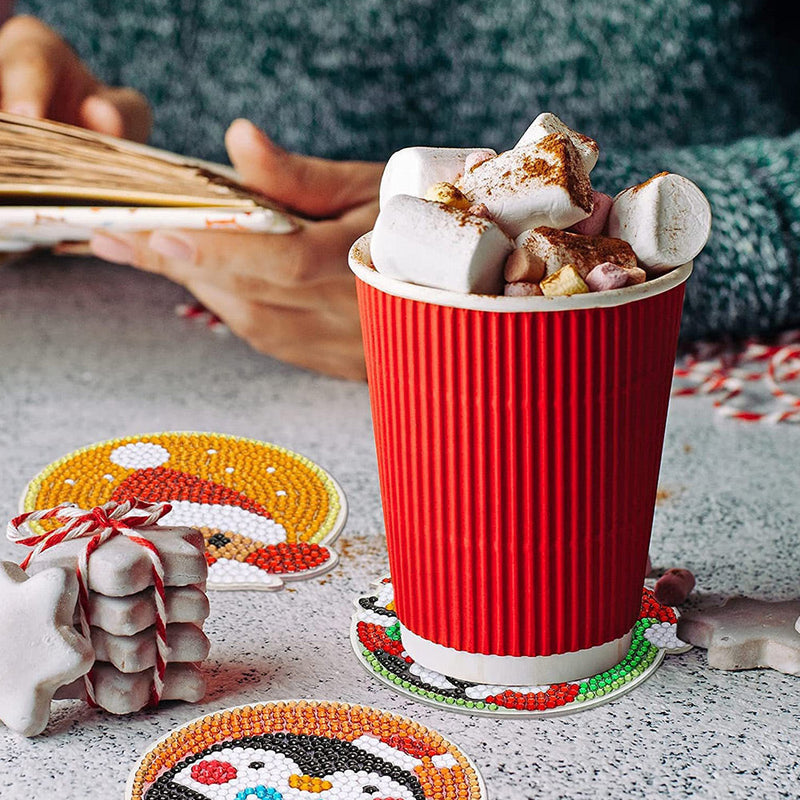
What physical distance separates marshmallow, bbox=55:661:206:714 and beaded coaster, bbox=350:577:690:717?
11cm

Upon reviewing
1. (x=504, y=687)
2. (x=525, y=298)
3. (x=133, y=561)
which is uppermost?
(x=525, y=298)

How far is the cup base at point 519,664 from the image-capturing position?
25.3 inches

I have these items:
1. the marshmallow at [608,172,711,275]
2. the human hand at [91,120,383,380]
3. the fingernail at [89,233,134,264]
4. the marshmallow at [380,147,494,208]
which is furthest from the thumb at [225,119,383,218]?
the marshmallow at [608,172,711,275]

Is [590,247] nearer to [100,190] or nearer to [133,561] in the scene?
[133,561]

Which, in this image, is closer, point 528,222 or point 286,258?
point 528,222

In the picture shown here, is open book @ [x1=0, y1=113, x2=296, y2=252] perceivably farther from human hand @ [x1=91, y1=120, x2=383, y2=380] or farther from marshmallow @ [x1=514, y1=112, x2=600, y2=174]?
marshmallow @ [x1=514, y1=112, x2=600, y2=174]

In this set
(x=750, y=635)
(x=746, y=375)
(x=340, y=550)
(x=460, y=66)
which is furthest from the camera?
(x=460, y=66)

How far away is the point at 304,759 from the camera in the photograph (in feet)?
1.90

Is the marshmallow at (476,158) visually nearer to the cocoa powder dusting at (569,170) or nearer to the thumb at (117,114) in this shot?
the cocoa powder dusting at (569,170)

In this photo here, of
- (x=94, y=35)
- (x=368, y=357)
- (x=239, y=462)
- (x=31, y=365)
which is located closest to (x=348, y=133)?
(x=94, y=35)

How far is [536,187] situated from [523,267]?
0.05m

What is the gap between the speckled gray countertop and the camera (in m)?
0.58

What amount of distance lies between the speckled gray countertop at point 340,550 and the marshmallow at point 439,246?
0.24m

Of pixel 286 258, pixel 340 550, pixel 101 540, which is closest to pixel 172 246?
pixel 286 258
